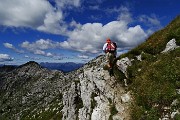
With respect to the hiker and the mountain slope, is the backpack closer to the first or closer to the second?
the hiker

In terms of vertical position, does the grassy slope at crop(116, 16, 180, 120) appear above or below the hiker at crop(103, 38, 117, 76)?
below

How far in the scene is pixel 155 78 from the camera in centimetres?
2319

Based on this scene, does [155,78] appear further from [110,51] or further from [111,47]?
[110,51]

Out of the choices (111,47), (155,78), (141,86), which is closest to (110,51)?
(111,47)

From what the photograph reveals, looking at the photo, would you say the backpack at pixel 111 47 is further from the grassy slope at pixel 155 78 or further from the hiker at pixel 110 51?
the grassy slope at pixel 155 78

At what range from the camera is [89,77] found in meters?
34.7

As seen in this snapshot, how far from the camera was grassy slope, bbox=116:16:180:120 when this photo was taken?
20.5m

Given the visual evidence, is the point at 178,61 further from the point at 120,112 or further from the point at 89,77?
the point at 89,77

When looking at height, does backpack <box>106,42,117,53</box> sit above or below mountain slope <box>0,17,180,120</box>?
above

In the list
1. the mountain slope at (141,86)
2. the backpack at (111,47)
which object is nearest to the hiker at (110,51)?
the backpack at (111,47)

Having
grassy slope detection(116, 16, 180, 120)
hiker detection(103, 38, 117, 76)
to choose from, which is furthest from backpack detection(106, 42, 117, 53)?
grassy slope detection(116, 16, 180, 120)

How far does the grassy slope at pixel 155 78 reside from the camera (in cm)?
2048

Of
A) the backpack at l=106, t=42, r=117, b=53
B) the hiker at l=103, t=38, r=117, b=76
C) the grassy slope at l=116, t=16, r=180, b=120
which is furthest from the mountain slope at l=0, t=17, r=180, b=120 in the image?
the backpack at l=106, t=42, r=117, b=53

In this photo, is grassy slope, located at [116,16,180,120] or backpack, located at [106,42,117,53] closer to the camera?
grassy slope, located at [116,16,180,120]
